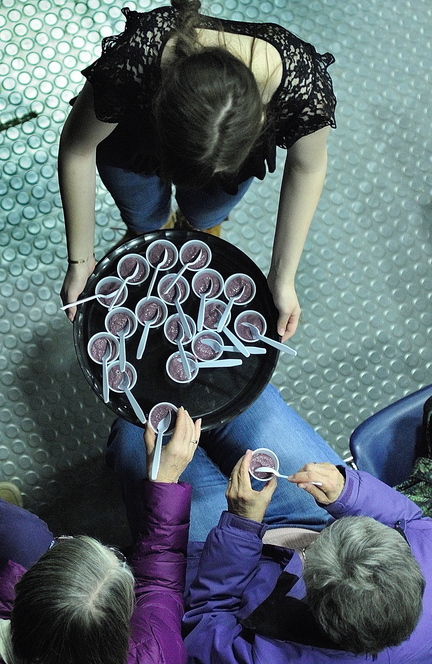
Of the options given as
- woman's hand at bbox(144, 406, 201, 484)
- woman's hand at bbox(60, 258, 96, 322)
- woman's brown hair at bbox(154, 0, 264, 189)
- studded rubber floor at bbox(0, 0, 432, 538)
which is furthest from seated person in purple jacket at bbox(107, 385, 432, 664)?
woman's brown hair at bbox(154, 0, 264, 189)

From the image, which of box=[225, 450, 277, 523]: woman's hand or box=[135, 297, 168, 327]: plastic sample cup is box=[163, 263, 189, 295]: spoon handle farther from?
box=[225, 450, 277, 523]: woman's hand

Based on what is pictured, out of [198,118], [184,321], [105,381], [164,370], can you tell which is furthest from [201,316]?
[198,118]

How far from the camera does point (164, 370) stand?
137 cm

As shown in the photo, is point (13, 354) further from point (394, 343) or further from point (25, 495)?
A: point (394, 343)

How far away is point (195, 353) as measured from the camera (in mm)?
1371

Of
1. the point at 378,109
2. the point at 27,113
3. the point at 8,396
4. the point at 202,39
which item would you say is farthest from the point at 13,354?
the point at 378,109

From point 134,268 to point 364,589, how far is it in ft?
2.62

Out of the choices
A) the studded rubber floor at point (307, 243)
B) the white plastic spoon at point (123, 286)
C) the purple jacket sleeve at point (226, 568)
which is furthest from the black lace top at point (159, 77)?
the studded rubber floor at point (307, 243)

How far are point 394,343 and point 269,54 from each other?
1.21 meters

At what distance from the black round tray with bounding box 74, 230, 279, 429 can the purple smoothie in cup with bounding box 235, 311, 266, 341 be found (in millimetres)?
21

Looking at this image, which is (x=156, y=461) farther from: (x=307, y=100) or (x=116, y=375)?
(x=307, y=100)

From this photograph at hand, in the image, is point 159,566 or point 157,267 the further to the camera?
point 157,267

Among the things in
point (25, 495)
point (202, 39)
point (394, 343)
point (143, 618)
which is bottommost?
point (25, 495)

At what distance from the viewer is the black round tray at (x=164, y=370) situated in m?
1.37
